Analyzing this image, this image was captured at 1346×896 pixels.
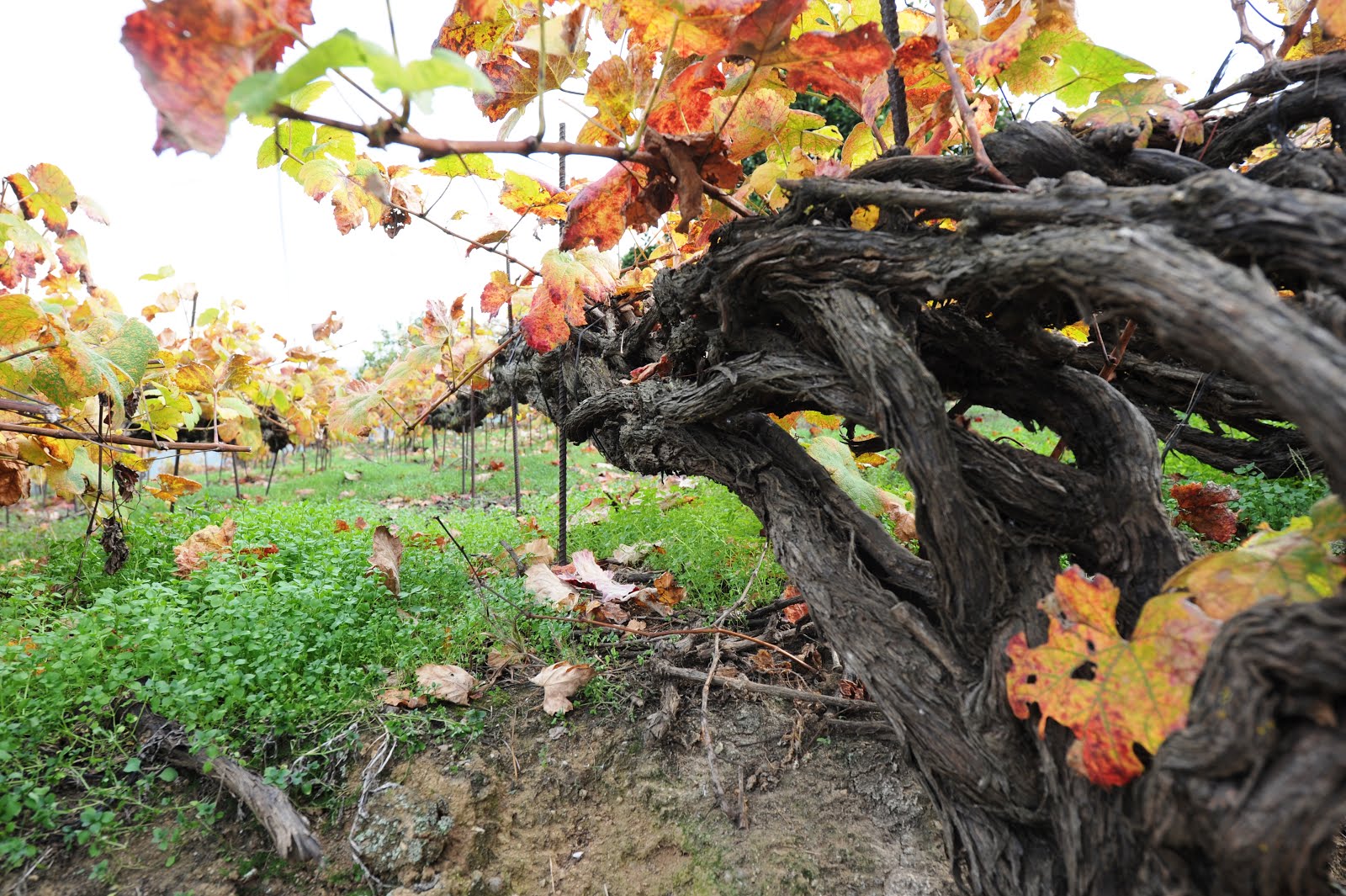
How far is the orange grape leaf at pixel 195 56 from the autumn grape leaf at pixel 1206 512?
265 cm

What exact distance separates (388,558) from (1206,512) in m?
2.81

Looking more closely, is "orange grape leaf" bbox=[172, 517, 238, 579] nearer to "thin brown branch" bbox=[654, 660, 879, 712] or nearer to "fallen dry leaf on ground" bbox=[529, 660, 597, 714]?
"fallen dry leaf on ground" bbox=[529, 660, 597, 714]

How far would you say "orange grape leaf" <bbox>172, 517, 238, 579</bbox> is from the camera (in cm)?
275

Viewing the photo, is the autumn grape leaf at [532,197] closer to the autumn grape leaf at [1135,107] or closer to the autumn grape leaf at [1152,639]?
the autumn grape leaf at [1135,107]

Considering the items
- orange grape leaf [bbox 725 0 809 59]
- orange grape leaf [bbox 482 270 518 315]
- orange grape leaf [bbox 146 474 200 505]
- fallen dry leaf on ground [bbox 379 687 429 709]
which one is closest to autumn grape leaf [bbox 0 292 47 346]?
orange grape leaf [bbox 146 474 200 505]

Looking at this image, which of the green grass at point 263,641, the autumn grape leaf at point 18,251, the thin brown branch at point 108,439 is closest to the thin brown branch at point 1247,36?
the green grass at point 263,641

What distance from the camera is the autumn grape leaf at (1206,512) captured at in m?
2.13

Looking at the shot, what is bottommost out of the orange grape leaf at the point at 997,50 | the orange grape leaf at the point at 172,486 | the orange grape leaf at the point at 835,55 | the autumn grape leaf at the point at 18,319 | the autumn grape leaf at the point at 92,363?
the orange grape leaf at the point at 172,486

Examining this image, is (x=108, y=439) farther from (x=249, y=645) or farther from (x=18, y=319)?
(x=249, y=645)

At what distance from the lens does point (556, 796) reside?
1530 millimetres

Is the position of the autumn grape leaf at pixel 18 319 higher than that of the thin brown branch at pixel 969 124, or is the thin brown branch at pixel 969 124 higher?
the thin brown branch at pixel 969 124

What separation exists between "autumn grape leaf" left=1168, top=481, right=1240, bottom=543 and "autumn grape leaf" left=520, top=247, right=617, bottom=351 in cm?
200

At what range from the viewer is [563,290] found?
1.88 metres

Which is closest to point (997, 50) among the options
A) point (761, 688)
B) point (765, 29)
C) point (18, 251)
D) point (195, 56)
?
point (765, 29)
